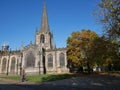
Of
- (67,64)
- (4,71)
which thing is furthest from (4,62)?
(67,64)

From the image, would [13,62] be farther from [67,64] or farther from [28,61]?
[67,64]

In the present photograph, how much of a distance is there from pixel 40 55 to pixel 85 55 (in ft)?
62.1

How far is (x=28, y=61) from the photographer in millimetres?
58375

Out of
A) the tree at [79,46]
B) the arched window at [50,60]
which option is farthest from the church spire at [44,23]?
the tree at [79,46]

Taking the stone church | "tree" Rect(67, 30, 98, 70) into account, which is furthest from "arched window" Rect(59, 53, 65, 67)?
"tree" Rect(67, 30, 98, 70)

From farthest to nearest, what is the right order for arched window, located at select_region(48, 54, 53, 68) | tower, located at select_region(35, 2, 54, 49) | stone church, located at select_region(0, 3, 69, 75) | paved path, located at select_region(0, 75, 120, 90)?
1. tower, located at select_region(35, 2, 54, 49)
2. arched window, located at select_region(48, 54, 53, 68)
3. stone church, located at select_region(0, 3, 69, 75)
4. paved path, located at select_region(0, 75, 120, 90)

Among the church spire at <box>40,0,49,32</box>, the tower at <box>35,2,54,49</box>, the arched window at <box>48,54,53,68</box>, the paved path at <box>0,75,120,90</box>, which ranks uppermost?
the church spire at <box>40,0,49,32</box>

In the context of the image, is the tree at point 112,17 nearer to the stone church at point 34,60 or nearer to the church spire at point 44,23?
the stone church at point 34,60

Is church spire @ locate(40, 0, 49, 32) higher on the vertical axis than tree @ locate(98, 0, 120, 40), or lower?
higher

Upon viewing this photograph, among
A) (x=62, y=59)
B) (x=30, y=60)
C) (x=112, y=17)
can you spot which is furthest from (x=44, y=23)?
(x=112, y=17)

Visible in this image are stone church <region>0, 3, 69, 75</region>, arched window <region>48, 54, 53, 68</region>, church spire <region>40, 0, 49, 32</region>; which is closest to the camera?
stone church <region>0, 3, 69, 75</region>

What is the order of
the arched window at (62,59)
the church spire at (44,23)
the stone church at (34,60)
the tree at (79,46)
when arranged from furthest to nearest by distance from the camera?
the church spire at (44,23) < the arched window at (62,59) < the stone church at (34,60) < the tree at (79,46)

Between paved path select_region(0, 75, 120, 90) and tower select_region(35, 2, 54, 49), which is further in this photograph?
tower select_region(35, 2, 54, 49)

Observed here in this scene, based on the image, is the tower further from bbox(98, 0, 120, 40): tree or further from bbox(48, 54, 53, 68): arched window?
bbox(98, 0, 120, 40): tree
